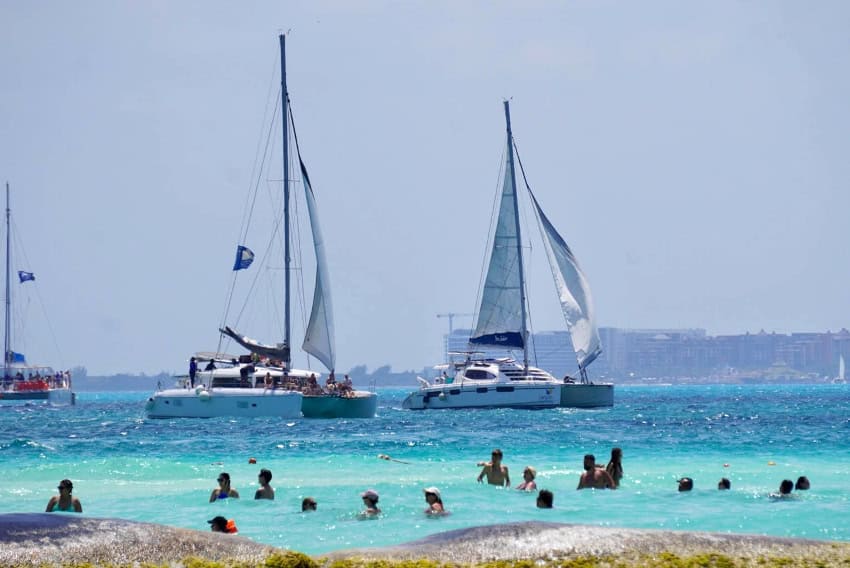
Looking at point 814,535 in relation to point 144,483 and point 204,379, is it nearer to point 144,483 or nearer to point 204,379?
point 144,483

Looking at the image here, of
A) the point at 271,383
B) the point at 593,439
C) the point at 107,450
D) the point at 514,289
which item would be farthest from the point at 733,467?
the point at 514,289

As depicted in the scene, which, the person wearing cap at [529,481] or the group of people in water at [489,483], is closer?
the group of people in water at [489,483]

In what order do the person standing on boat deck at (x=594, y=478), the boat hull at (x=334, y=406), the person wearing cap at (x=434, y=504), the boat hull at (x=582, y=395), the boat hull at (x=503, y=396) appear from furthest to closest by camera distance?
the boat hull at (x=582, y=395)
the boat hull at (x=503, y=396)
the boat hull at (x=334, y=406)
the person standing on boat deck at (x=594, y=478)
the person wearing cap at (x=434, y=504)

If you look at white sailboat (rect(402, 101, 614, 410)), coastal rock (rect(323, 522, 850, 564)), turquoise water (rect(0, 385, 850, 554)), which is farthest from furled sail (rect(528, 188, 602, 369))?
coastal rock (rect(323, 522, 850, 564))

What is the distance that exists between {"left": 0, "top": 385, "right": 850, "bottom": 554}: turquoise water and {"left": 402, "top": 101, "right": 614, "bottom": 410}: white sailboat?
12427mm

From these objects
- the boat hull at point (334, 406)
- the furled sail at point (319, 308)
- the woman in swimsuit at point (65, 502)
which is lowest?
the woman in swimsuit at point (65, 502)

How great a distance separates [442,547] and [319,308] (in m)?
49.6

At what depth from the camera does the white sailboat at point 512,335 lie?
68.2 m

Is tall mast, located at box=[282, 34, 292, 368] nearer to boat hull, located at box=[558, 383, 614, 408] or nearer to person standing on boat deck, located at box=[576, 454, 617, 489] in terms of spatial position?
boat hull, located at box=[558, 383, 614, 408]

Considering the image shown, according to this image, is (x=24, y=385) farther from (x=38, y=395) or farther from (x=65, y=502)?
(x=65, y=502)

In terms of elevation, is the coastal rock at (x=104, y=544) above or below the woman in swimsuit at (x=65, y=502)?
above

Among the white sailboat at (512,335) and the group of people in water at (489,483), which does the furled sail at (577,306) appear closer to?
the white sailboat at (512,335)

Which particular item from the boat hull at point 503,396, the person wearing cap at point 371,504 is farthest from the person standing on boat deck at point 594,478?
the boat hull at point 503,396

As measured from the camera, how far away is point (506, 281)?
70.9 metres
